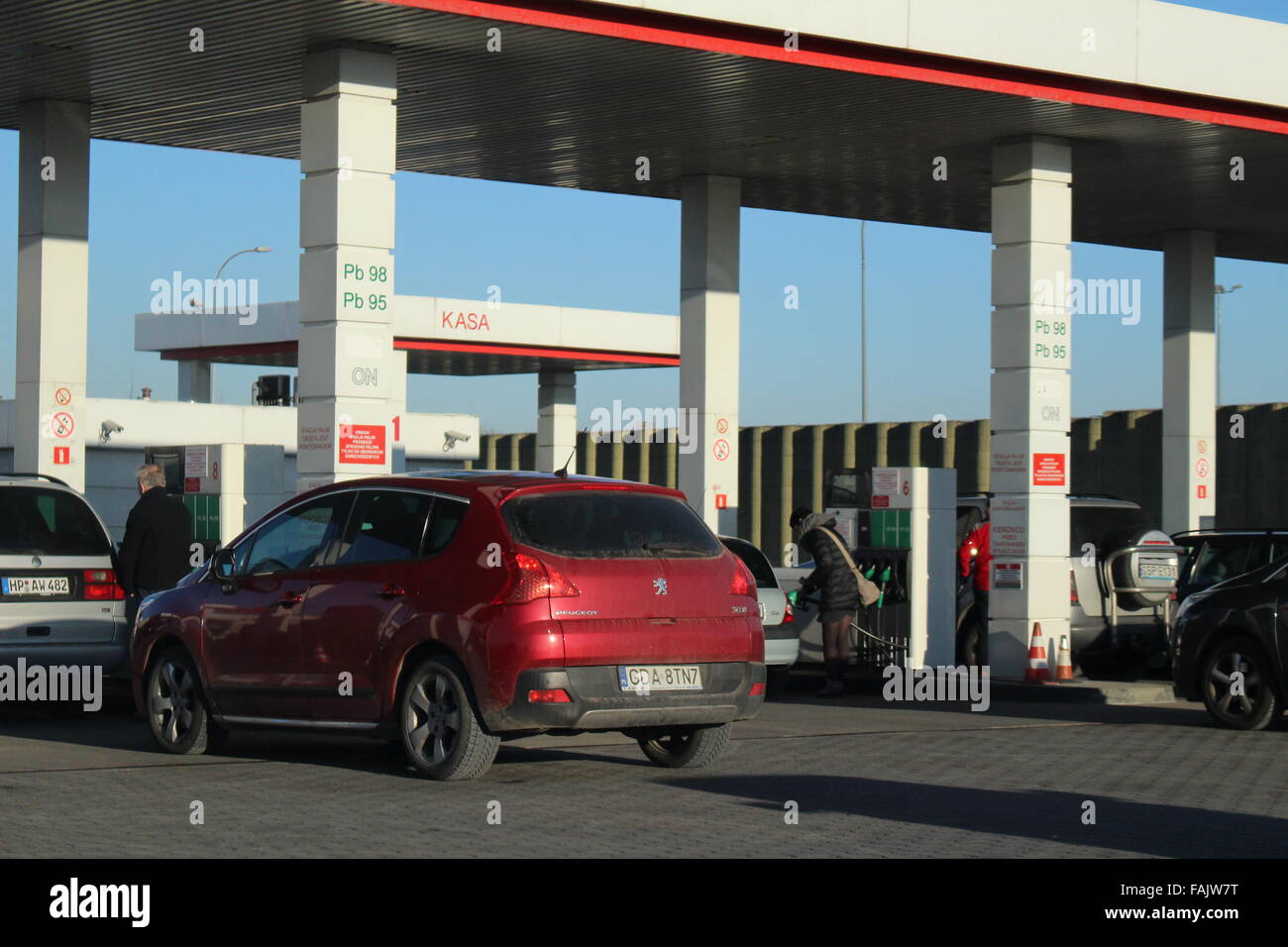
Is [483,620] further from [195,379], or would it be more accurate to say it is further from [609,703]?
[195,379]

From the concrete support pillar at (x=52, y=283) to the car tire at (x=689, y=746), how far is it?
34.0 feet

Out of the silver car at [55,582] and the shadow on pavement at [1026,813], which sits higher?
the silver car at [55,582]

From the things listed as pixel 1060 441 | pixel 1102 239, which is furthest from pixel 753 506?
pixel 1060 441

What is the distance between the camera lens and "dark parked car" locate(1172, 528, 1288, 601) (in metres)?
18.4

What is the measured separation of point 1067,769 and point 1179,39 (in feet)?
30.0

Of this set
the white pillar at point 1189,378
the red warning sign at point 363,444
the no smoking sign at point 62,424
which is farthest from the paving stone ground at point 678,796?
the white pillar at point 1189,378

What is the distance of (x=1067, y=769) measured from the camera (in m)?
12.2

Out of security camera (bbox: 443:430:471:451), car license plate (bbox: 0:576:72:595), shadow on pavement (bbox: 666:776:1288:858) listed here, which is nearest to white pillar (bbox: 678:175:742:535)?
car license plate (bbox: 0:576:72:595)

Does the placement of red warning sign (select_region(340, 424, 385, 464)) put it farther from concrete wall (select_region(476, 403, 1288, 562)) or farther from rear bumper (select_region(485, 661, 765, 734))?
concrete wall (select_region(476, 403, 1288, 562))

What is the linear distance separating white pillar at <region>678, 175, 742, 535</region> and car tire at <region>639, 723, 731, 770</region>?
11034 mm

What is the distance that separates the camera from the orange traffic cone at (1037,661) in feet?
62.8

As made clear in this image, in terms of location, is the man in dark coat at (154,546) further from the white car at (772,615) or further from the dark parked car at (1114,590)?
the dark parked car at (1114,590)
